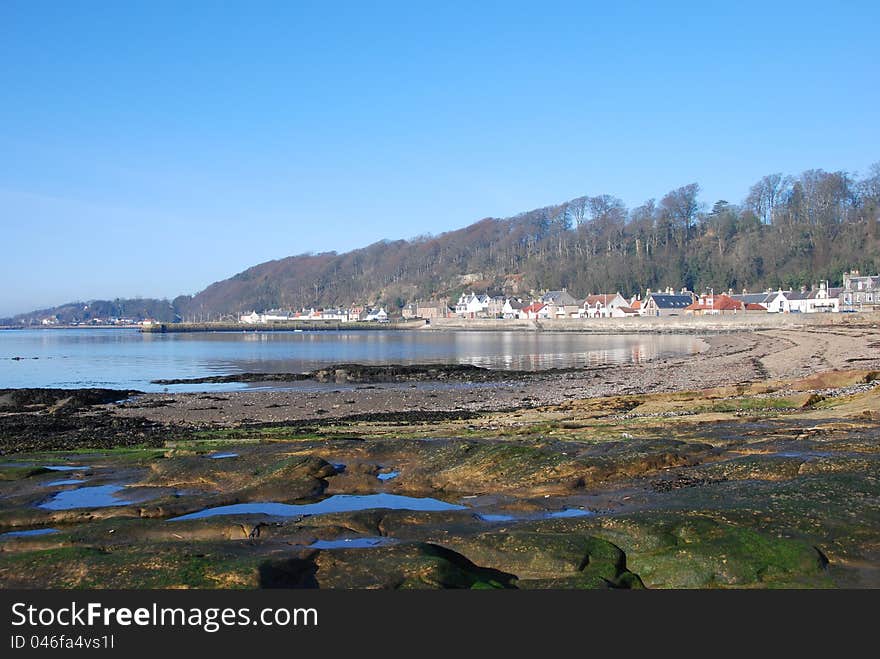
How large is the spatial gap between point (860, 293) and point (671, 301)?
104ft

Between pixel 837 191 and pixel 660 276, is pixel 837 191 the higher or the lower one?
the higher one

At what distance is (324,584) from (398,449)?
8197 mm

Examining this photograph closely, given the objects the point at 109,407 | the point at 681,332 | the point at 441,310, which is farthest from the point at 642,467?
the point at 441,310

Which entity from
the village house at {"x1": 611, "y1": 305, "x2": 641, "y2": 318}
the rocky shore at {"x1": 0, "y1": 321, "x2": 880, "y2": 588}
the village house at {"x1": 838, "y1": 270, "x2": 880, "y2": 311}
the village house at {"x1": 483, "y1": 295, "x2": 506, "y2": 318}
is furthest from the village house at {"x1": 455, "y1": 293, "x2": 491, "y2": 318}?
the rocky shore at {"x1": 0, "y1": 321, "x2": 880, "y2": 588}

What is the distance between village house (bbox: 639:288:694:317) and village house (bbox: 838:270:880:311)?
2600 centimetres

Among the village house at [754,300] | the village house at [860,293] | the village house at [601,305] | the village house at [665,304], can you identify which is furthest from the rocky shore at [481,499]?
the village house at [601,305]

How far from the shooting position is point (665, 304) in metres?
133

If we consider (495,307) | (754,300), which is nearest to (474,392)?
(754,300)

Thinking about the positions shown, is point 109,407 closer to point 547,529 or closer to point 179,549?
point 179,549

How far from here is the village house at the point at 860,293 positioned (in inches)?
4261

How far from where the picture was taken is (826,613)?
6.95 metres

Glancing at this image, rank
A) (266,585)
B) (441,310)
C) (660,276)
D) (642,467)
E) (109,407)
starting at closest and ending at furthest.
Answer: (266,585)
(642,467)
(109,407)
(660,276)
(441,310)

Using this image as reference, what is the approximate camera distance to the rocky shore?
→ 8.40 meters

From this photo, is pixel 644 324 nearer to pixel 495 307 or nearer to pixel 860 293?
pixel 860 293
